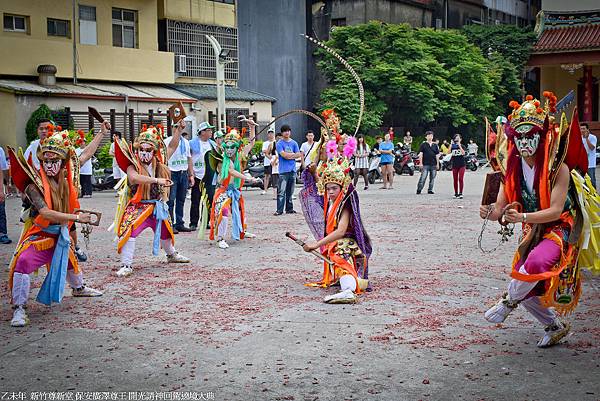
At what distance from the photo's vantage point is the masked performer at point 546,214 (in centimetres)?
612

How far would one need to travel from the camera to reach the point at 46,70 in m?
27.2

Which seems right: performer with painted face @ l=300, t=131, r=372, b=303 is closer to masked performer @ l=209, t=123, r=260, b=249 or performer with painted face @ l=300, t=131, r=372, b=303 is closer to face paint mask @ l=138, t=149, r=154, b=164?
face paint mask @ l=138, t=149, r=154, b=164

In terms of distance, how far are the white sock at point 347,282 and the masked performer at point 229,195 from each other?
13.3 feet

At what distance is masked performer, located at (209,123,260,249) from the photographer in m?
12.1

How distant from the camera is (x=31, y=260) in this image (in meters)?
7.39

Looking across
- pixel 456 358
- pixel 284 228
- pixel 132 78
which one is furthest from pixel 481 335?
pixel 132 78

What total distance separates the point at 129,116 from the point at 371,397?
24.4 meters

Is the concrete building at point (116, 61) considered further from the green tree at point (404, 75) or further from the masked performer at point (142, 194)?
the masked performer at point (142, 194)

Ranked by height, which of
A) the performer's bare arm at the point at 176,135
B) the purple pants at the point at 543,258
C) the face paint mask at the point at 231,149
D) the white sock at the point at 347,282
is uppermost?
the performer's bare arm at the point at 176,135

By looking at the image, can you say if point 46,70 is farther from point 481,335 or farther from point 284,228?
point 481,335

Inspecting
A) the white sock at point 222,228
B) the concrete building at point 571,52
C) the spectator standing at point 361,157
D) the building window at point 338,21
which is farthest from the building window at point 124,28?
the white sock at point 222,228

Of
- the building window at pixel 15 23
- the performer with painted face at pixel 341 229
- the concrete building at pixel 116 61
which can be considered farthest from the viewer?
the building window at pixel 15 23

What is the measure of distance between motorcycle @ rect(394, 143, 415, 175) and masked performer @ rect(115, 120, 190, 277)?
23.3 meters

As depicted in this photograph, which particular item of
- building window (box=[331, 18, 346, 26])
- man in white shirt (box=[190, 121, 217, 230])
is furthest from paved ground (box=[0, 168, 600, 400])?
building window (box=[331, 18, 346, 26])
